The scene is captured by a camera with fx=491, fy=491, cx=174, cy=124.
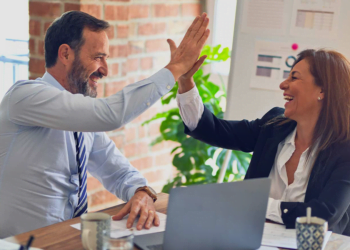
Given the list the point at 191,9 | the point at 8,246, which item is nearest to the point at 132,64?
the point at 191,9

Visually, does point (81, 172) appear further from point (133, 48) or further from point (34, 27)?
point (133, 48)

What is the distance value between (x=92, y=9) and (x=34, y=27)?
0.34m

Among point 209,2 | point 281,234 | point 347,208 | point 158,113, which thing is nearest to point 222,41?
point 209,2

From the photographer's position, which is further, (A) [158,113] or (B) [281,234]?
(A) [158,113]

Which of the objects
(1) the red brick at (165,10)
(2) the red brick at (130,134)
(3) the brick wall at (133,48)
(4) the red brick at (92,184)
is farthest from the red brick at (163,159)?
(1) the red brick at (165,10)

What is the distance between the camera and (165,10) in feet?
10.2

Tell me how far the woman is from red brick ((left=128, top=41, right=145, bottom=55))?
3.47ft

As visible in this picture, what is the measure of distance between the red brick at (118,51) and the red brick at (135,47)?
5.2 inches

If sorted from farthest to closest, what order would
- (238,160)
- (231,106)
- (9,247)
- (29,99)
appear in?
1. (238,160)
2. (231,106)
3. (29,99)
4. (9,247)

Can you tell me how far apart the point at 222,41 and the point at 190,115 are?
168 cm

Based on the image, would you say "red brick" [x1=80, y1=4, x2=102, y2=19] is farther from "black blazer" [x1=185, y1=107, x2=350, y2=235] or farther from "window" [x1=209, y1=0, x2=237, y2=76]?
"window" [x1=209, y1=0, x2=237, y2=76]

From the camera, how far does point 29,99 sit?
1586 mm

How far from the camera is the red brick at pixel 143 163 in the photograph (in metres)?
3.05

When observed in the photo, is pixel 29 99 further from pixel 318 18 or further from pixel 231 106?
pixel 318 18
